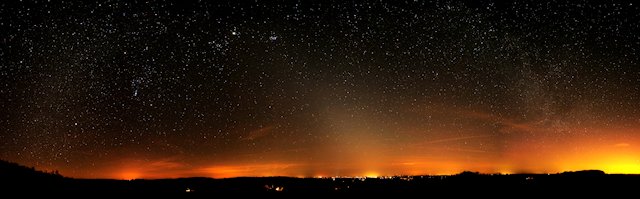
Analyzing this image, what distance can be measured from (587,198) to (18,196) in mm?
33575

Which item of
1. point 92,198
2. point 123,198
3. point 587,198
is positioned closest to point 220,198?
point 123,198

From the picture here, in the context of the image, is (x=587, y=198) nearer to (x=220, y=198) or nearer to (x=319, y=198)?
(x=319, y=198)

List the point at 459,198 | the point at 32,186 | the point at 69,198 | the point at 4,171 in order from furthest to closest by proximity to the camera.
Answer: the point at 459,198
the point at 4,171
the point at 32,186
the point at 69,198

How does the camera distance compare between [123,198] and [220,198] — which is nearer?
[123,198]

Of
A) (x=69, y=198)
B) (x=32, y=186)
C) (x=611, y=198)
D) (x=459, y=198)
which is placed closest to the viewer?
(x=69, y=198)

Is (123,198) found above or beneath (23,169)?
beneath

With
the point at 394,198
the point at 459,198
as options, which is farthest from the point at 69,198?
the point at 459,198

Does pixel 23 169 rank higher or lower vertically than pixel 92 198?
higher

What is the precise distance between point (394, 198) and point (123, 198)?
1815cm

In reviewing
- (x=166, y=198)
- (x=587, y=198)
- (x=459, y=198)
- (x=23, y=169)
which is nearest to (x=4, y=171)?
(x=23, y=169)

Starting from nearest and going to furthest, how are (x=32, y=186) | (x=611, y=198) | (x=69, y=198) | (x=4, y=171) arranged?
1. (x=69, y=198)
2. (x=32, y=186)
3. (x=4, y=171)
4. (x=611, y=198)

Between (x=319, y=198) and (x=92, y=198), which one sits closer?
(x=92, y=198)

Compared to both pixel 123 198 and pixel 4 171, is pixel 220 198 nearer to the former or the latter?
pixel 123 198

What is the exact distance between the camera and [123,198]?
78.0 ft
